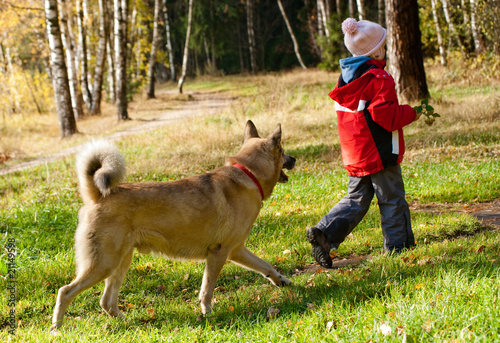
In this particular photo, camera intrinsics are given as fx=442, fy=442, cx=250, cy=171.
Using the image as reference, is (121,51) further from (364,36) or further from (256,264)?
(256,264)

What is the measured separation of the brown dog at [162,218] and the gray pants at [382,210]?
0.75m

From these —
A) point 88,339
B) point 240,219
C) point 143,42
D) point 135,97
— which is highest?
point 143,42

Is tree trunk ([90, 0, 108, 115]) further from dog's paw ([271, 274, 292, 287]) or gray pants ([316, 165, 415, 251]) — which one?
dog's paw ([271, 274, 292, 287])

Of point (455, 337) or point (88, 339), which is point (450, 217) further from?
point (88, 339)

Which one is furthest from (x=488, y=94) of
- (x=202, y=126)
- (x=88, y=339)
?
(x=88, y=339)

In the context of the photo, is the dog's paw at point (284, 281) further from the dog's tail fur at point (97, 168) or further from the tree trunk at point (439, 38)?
the tree trunk at point (439, 38)

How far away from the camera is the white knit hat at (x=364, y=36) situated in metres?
4.30

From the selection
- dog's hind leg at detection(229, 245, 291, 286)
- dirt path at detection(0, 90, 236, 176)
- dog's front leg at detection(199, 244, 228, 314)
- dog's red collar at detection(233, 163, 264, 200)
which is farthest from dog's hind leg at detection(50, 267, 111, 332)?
dirt path at detection(0, 90, 236, 176)

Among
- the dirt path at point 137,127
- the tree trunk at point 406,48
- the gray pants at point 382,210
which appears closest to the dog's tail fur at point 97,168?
the gray pants at point 382,210

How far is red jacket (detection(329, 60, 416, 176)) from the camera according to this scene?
4157 mm

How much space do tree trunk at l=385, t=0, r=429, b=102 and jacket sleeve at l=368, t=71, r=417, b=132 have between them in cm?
820

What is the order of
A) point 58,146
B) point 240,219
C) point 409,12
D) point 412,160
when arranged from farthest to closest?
point 58,146, point 409,12, point 412,160, point 240,219

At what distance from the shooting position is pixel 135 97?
30250 mm

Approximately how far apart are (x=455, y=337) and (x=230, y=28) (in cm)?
4598
